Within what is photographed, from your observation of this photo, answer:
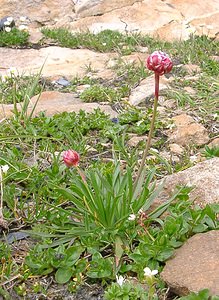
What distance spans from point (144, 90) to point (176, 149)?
3.89 feet

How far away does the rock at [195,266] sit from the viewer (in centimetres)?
200

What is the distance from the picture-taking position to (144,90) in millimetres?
4523

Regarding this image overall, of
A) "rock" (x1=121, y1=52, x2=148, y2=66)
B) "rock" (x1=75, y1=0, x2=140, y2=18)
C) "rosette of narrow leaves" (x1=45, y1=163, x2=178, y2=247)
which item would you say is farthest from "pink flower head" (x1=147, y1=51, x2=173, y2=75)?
"rock" (x1=75, y1=0, x2=140, y2=18)

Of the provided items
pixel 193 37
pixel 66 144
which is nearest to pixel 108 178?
pixel 66 144

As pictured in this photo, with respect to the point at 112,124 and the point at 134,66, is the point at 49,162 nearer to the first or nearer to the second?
the point at 112,124

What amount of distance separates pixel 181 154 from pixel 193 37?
3.15m

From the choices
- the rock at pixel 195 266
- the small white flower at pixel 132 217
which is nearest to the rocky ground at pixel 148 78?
the rock at pixel 195 266

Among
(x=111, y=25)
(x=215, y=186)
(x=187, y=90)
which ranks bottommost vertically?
(x=111, y=25)

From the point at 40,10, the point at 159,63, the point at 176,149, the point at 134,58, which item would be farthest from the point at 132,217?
the point at 40,10

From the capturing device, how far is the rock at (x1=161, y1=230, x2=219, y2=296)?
6.56ft

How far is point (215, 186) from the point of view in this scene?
2.59 m

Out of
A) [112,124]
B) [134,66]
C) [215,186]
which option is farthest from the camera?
[134,66]

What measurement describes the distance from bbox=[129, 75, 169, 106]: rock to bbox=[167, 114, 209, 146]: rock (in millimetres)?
645

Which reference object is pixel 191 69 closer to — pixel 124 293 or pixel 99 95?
pixel 99 95
